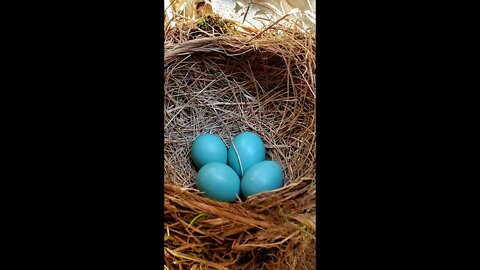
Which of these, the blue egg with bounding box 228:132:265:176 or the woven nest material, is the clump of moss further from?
the blue egg with bounding box 228:132:265:176

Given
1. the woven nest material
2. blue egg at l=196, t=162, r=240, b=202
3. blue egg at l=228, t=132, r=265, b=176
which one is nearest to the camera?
the woven nest material

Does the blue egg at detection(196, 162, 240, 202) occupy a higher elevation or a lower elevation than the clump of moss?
lower

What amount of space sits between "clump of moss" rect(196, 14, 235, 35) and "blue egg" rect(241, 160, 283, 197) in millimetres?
335

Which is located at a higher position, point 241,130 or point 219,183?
point 241,130

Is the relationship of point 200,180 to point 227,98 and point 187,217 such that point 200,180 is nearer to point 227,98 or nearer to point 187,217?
point 187,217

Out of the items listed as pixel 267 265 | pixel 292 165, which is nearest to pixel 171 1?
pixel 292 165

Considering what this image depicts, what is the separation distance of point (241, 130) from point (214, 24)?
0.26 m

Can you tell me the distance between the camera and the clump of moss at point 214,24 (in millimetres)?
1178

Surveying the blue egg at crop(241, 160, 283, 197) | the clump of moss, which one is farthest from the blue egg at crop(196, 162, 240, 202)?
the clump of moss

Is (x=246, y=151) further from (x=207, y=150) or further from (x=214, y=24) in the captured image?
(x=214, y=24)

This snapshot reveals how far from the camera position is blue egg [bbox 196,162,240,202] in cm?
100

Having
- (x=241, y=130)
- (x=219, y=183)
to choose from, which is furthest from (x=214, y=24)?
(x=219, y=183)

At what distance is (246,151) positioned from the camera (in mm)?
1131

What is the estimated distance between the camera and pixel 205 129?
4.08ft
